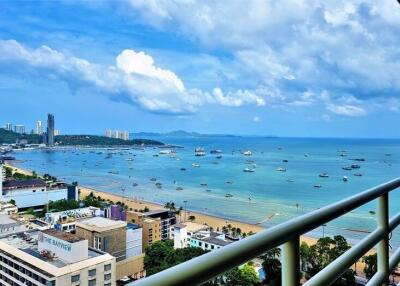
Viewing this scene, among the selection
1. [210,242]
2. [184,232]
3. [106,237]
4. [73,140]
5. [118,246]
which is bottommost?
[184,232]

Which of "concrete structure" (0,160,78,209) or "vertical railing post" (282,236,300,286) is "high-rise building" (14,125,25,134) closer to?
"concrete structure" (0,160,78,209)

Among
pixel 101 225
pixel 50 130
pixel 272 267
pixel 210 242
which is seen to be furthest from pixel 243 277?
pixel 50 130

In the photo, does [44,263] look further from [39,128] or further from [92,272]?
[39,128]

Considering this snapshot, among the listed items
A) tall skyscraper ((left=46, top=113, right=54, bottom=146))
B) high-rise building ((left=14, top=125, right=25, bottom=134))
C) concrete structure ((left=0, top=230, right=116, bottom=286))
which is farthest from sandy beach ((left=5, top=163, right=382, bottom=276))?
high-rise building ((left=14, top=125, right=25, bottom=134))

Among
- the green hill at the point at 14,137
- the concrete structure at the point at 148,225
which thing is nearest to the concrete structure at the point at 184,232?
the concrete structure at the point at 148,225

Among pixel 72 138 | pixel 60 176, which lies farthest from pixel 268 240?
pixel 72 138

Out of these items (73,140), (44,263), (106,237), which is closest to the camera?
(44,263)
